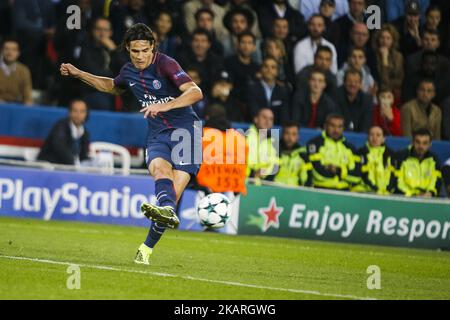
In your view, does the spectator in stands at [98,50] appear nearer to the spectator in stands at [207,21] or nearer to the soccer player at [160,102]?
the spectator in stands at [207,21]

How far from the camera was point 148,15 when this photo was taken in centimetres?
1906

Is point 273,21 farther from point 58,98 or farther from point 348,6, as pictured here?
point 58,98

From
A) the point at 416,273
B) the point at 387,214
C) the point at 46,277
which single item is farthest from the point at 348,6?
the point at 46,277

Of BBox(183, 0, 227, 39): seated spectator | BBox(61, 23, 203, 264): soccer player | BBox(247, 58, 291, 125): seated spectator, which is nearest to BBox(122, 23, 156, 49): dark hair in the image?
BBox(61, 23, 203, 264): soccer player

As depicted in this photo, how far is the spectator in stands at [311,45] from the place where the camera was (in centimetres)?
1958

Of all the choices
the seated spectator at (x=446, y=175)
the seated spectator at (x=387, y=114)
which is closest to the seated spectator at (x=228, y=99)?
the seated spectator at (x=387, y=114)

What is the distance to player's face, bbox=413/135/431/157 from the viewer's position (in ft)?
59.9

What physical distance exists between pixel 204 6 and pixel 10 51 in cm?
349

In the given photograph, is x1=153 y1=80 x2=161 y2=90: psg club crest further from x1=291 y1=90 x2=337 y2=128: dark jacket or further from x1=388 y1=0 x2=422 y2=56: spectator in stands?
x1=388 y1=0 x2=422 y2=56: spectator in stands

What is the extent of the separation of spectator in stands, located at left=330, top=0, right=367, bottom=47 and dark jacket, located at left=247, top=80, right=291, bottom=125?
1991 mm

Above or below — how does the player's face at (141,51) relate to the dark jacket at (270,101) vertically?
above

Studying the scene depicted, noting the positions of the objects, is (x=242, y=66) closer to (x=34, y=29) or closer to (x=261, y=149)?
(x=261, y=149)

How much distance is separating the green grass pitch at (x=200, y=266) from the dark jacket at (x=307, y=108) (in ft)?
10.0

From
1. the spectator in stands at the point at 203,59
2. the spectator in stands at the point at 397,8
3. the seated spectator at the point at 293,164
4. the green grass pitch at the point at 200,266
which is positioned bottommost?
the green grass pitch at the point at 200,266
